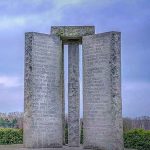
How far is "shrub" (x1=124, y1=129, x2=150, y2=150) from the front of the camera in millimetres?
19312

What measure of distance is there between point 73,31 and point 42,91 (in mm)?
3367

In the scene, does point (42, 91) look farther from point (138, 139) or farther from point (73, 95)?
point (138, 139)

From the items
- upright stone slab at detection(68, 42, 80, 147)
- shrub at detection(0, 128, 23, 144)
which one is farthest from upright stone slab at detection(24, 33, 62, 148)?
shrub at detection(0, 128, 23, 144)

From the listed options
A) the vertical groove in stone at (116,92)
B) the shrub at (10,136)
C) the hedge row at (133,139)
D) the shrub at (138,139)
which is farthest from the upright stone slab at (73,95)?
the shrub at (10,136)

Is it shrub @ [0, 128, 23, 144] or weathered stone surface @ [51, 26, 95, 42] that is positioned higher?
weathered stone surface @ [51, 26, 95, 42]

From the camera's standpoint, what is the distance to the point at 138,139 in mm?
19625

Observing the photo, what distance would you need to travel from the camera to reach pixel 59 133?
18500mm

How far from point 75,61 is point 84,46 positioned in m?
1.01

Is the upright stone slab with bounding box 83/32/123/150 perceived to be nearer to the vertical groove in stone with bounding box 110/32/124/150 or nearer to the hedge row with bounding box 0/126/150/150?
the vertical groove in stone with bounding box 110/32/124/150

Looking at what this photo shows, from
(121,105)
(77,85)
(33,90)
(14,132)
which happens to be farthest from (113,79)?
(14,132)

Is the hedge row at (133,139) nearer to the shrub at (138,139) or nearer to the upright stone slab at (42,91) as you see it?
the shrub at (138,139)

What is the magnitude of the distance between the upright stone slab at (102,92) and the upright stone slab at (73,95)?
714mm

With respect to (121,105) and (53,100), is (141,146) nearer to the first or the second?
(121,105)

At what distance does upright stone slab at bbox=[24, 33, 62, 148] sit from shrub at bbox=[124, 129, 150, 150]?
3.90 meters
